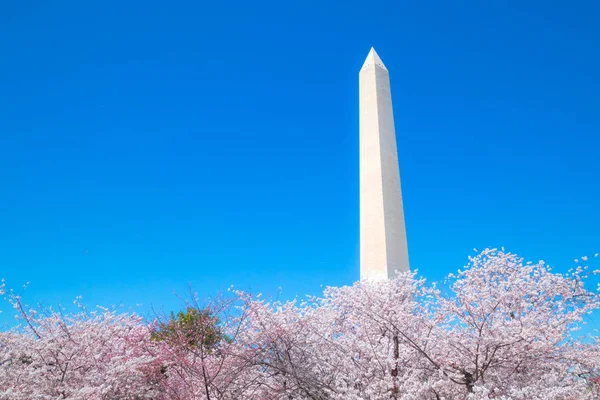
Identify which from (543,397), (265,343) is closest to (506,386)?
(543,397)

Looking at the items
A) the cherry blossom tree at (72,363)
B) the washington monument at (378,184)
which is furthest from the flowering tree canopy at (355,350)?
the washington monument at (378,184)

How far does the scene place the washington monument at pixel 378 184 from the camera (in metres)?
15.0

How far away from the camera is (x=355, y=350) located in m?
8.02

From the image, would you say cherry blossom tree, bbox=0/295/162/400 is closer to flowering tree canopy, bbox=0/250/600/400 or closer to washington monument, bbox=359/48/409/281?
flowering tree canopy, bbox=0/250/600/400

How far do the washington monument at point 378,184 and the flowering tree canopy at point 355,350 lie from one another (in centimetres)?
459

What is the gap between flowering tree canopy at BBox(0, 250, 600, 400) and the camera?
688 centimetres

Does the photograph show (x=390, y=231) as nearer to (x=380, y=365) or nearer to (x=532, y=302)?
(x=532, y=302)

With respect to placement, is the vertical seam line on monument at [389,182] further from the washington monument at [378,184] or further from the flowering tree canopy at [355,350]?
the flowering tree canopy at [355,350]

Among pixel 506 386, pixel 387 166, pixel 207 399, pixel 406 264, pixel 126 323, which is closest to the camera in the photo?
pixel 506 386

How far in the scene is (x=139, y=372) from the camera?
870 cm

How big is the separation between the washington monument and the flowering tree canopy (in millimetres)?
4586

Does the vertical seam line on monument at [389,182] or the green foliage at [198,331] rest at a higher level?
the vertical seam line on monument at [389,182]

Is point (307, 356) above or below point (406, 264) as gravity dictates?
below

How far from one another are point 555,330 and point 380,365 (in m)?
2.61
